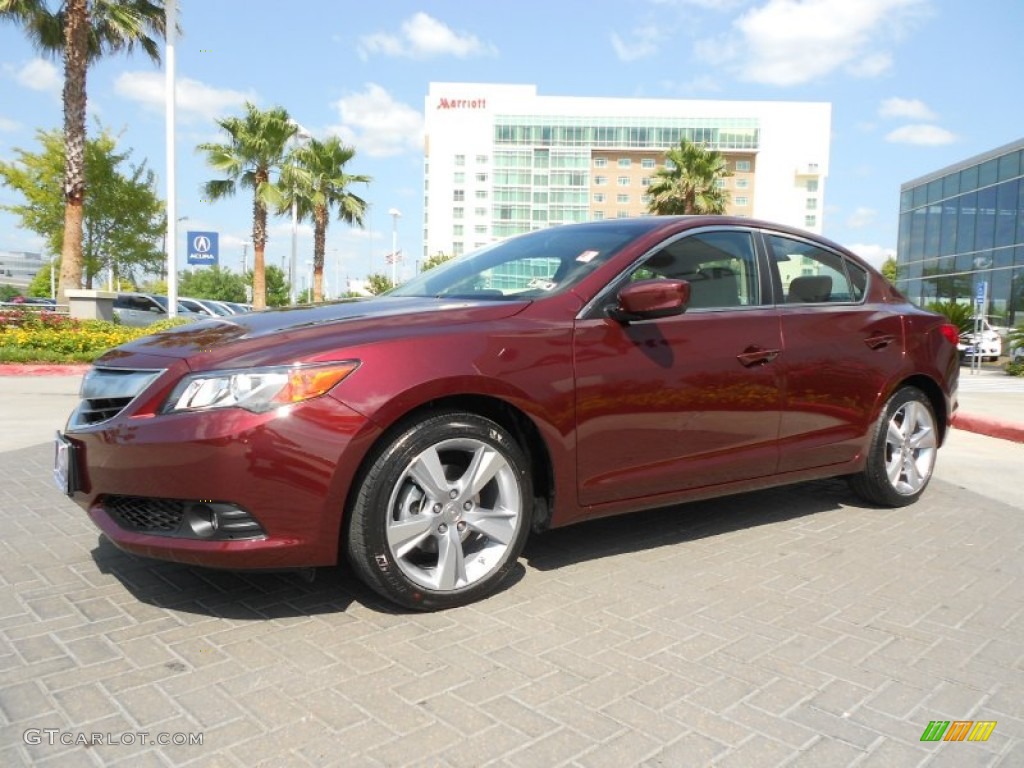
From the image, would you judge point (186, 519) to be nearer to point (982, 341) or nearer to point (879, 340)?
point (879, 340)

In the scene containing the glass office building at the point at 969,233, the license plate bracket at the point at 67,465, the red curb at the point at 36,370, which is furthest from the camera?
the glass office building at the point at 969,233

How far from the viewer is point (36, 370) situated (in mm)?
13516

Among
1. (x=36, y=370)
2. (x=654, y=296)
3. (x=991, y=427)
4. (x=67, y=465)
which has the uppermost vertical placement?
(x=654, y=296)

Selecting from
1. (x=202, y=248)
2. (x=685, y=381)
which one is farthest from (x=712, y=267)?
(x=202, y=248)

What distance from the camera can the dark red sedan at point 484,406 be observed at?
2.70m

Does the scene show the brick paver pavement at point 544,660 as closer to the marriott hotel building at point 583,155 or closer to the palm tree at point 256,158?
the palm tree at point 256,158

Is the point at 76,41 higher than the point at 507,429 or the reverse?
higher

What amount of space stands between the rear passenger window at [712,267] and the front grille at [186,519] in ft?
6.50

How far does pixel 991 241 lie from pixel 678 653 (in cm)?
3360

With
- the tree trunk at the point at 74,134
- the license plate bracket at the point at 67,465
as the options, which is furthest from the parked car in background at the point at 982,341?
the license plate bracket at the point at 67,465

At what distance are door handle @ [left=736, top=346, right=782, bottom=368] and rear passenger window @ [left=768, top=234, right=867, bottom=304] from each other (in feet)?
1.27

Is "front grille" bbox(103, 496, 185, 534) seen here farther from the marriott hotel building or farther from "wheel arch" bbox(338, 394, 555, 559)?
the marriott hotel building

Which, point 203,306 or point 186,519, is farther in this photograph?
point 203,306

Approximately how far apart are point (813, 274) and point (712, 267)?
0.83 m
